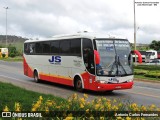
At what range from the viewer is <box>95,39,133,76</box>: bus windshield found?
56.7 feet

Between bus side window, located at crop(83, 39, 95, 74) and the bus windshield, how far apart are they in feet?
1.25

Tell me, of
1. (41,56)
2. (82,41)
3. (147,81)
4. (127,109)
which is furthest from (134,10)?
(127,109)

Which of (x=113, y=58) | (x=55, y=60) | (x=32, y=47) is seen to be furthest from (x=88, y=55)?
(x=32, y=47)

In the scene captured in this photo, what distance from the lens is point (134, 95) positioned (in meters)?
18.2

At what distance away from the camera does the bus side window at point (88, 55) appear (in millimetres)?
17531

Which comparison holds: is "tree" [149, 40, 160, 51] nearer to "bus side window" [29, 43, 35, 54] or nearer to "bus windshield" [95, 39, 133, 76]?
"bus side window" [29, 43, 35, 54]

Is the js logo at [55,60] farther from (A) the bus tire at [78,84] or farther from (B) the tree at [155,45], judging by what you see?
(B) the tree at [155,45]

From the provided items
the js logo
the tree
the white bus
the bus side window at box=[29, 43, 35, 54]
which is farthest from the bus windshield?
the tree

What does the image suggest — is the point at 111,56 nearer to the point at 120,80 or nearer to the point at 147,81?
the point at 120,80

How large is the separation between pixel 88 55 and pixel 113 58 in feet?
4.07

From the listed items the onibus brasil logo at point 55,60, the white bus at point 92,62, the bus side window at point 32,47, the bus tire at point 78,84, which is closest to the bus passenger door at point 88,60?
the white bus at point 92,62

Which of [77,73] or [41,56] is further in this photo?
[41,56]

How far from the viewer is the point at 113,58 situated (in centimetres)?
1745

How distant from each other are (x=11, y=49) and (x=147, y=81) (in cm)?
6455
